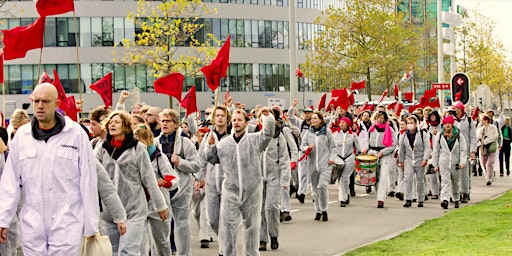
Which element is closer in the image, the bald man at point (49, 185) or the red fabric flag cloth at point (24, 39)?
the bald man at point (49, 185)

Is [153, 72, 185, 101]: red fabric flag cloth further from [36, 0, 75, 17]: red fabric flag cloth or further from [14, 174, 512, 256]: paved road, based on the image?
[14, 174, 512, 256]: paved road

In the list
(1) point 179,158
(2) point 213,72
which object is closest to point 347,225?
(2) point 213,72

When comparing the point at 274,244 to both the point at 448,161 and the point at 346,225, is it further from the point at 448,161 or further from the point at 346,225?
the point at 448,161

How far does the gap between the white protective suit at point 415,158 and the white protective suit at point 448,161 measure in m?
0.37

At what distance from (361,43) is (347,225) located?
38282 mm

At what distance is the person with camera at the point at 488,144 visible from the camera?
26777 millimetres

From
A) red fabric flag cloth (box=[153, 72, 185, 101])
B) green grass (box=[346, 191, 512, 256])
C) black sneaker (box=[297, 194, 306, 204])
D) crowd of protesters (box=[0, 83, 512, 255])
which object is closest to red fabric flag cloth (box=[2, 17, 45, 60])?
crowd of protesters (box=[0, 83, 512, 255])

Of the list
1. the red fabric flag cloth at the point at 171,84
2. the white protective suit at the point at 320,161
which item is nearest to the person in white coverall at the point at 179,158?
the red fabric flag cloth at the point at 171,84

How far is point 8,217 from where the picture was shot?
24.7 feet

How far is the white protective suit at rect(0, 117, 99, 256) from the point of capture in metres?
7.49

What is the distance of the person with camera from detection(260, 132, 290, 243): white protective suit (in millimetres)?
12173

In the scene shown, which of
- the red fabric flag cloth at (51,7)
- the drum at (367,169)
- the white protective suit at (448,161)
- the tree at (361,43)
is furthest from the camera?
the tree at (361,43)

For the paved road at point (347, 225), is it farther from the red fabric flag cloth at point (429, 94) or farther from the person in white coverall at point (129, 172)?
the red fabric flag cloth at point (429, 94)

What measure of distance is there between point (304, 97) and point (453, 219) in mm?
64185
